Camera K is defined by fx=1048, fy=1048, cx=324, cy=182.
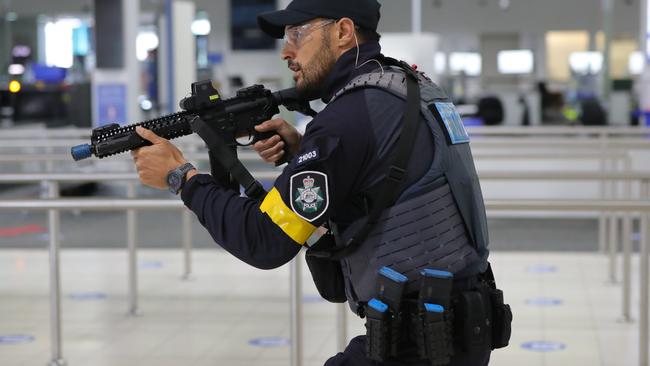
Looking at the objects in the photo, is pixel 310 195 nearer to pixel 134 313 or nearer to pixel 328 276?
pixel 328 276

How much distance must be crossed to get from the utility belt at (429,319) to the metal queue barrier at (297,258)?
1.45 meters

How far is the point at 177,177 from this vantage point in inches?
89.6

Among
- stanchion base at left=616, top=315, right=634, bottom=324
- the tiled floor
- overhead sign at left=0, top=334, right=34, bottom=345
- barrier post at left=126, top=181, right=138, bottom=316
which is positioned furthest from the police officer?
barrier post at left=126, top=181, right=138, bottom=316

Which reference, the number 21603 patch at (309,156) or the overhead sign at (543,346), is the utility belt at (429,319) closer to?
the number 21603 patch at (309,156)

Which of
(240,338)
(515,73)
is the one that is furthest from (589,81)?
(240,338)

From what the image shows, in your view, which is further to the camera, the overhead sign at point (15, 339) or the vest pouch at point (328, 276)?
the overhead sign at point (15, 339)

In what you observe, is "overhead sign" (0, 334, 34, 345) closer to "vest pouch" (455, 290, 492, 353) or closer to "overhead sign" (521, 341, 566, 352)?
"overhead sign" (521, 341, 566, 352)

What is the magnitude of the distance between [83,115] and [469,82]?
1360cm

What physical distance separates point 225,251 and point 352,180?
20.9 feet

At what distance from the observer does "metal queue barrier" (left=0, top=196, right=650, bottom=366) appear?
3.66 m

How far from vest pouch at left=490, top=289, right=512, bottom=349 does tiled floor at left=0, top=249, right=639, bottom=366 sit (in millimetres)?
2725

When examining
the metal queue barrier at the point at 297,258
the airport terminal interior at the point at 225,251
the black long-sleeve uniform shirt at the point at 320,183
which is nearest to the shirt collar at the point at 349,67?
the black long-sleeve uniform shirt at the point at 320,183

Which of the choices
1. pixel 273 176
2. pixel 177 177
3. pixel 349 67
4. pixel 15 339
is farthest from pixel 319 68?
pixel 15 339

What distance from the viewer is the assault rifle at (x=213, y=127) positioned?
229 cm
